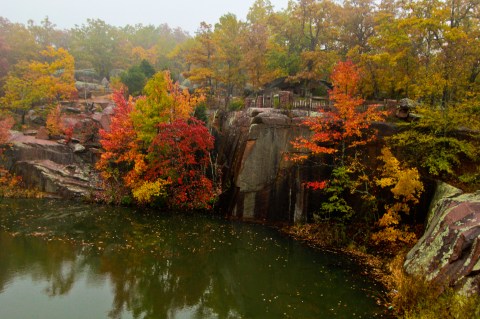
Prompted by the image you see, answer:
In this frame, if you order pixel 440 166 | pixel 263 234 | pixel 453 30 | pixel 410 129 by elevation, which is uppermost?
pixel 453 30

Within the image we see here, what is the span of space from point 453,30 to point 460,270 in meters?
14.7

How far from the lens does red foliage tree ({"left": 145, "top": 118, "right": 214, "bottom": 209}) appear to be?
20.8m

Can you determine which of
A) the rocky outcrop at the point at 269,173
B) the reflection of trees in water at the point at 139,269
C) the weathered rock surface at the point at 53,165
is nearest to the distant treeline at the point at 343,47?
the rocky outcrop at the point at 269,173

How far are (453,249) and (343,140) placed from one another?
28.3 ft

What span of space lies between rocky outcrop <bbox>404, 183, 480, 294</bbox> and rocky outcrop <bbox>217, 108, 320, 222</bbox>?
8.31 m

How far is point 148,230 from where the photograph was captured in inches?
687

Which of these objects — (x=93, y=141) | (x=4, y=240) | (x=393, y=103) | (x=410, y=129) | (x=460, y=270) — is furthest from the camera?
(x=93, y=141)

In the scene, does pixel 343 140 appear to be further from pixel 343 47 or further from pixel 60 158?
pixel 60 158

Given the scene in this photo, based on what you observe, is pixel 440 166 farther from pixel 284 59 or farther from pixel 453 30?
pixel 284 59

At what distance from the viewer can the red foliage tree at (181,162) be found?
20781mm

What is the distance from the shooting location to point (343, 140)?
681 inches

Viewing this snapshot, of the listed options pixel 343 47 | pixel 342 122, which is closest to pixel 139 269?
pixel 342 122

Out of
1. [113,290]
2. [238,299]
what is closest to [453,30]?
[238,299]

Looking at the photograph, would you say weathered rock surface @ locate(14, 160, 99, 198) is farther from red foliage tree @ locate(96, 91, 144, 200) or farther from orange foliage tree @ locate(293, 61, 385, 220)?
orange foliage tree @ locate(293, 61, 385, 220)
